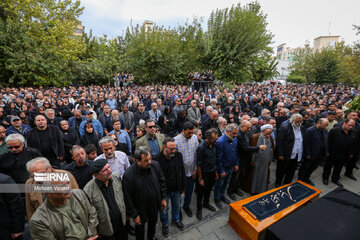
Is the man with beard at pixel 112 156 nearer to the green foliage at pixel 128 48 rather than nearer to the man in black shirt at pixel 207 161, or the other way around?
the man in black shirt at pixel 207 161

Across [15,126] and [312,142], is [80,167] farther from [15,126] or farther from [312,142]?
[312,142]

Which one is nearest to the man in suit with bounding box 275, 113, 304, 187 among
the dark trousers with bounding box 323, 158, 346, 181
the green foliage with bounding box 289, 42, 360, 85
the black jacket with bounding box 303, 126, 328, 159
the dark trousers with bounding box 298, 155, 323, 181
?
the black jacket with bounding box 303, 126, 328, 159

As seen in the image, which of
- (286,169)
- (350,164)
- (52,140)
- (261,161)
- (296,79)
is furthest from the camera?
(296,79)

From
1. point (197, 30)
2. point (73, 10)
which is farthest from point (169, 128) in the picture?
point (73, 10)

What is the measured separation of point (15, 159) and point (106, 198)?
204cm

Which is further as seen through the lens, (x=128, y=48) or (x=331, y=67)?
(x=331, y=67)

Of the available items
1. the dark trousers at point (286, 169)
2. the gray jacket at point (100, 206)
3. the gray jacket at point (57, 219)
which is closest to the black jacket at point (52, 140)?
the gray jacket at point (100, 206)

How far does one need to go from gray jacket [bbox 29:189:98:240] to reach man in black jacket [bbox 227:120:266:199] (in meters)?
3.19

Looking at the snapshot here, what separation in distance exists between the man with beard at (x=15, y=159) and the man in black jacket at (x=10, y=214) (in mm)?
822

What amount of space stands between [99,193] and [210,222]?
235 cm

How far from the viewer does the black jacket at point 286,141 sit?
14.0ft

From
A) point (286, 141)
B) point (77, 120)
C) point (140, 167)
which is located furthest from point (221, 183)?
point (77, 120)

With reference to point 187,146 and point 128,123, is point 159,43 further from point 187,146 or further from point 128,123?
point 187,146

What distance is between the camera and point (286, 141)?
429 centimetres
